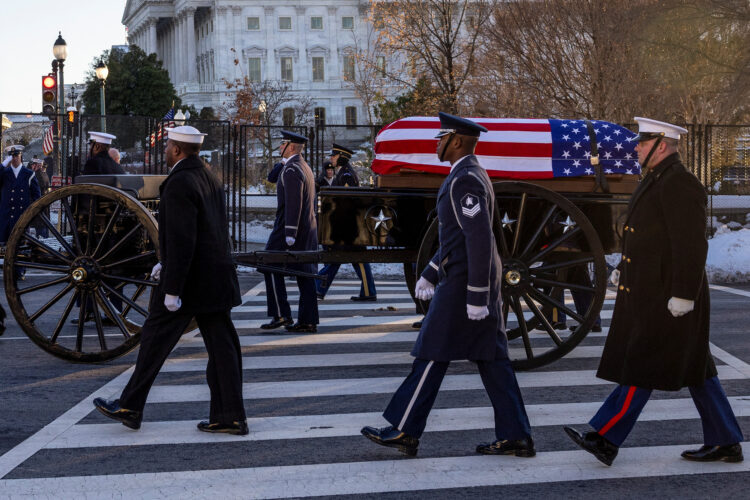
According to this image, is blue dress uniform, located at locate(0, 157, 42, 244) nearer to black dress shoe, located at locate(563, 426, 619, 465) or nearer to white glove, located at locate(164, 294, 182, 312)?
white glove, located at locate(164, 294, 182, 312)

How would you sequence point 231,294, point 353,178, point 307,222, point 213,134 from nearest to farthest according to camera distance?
1. point 231,294
2. point 307,222
3. point 353,178
4. point 213,134

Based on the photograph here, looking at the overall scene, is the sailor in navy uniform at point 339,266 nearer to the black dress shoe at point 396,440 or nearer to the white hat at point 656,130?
A: the black dress shoe at point 396,440

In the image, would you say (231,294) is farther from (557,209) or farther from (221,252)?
(557,209)

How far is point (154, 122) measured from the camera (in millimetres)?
20000

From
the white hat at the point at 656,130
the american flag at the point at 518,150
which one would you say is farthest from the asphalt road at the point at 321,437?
the white hat at the point at 656,130

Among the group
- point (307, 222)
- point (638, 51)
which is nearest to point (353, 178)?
point (307, 222)

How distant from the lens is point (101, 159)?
10.1 metres

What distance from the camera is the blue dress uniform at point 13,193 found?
15711mm

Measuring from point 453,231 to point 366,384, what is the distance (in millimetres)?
2427

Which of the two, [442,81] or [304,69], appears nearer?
[442,81]

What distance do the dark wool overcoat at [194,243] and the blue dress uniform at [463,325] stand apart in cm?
127

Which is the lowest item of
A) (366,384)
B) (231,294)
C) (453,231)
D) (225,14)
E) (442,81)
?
(366,384)

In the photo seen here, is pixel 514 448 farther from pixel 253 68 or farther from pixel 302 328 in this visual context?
pixel 253 68

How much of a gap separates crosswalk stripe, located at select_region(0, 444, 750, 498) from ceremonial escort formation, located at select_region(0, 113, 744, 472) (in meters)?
0.12
